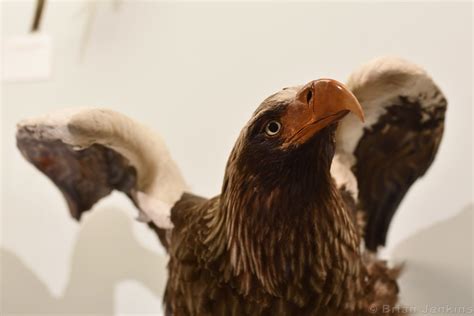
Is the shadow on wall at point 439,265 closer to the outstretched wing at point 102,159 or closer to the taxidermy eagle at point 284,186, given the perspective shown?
the taxidermy eagle at point 284,186

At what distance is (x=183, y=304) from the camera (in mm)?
714

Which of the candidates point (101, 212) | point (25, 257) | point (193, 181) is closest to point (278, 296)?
point (193, 181)

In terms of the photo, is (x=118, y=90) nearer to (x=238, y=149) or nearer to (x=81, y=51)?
(x=81, y=51)

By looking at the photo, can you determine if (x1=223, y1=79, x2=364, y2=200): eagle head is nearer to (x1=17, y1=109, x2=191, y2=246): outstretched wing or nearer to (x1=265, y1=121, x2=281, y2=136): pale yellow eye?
(x1=265, y1=121, x2=281, y2=136): pale yellow eye

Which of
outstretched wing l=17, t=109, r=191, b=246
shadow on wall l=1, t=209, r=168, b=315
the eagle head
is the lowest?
shadow on wall l=1, t=209, r=168, b=315

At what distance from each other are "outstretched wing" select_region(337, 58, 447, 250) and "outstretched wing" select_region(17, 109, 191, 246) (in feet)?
0.97

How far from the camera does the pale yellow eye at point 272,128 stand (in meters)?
0.57

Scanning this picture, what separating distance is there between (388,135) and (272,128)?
38 centimetres

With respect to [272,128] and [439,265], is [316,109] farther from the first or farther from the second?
[439,265]

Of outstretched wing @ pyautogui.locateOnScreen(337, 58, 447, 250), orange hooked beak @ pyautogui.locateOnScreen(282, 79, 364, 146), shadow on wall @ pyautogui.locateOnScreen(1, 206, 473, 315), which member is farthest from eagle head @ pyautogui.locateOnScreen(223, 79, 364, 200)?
shadow on wall @ pyautogui.locateOnScreen(1, 206, 473, 315)

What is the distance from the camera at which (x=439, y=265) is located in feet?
3.30

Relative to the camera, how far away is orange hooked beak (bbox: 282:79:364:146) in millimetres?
536

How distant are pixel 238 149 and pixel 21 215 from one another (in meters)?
0.81

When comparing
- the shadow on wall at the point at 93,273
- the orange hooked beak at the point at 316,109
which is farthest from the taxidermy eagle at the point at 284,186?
the shadow on wall at the point at 93,273
